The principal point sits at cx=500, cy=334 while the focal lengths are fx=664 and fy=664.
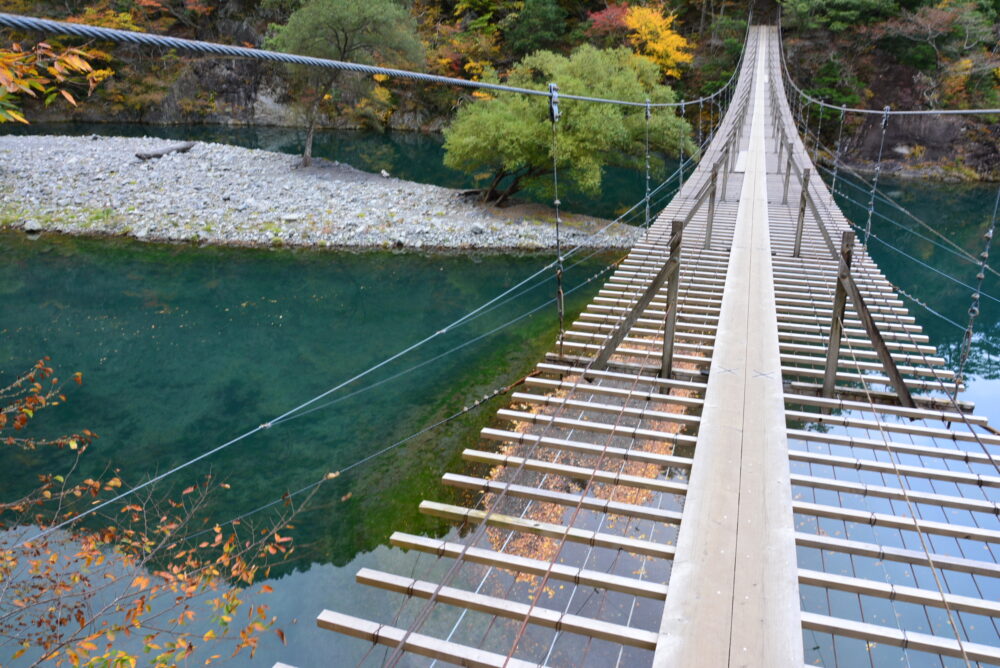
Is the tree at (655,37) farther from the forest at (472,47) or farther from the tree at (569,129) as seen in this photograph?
the tree at (569,129)

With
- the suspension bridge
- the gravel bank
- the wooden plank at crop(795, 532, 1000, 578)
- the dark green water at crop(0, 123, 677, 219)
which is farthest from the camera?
the dark green water at crop(0, 123, 677, 219)

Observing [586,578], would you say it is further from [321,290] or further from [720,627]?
[321,290]

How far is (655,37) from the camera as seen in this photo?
18.5 meters

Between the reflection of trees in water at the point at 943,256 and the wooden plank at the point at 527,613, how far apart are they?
27.2 feet

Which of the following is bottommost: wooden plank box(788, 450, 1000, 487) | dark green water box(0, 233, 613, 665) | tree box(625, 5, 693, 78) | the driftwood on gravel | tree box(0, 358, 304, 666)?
tree box(0, 358, 304, 666)

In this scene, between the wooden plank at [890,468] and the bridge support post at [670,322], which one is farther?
the bridge support post at [670,322]

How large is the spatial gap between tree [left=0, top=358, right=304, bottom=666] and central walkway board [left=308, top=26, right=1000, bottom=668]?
4.19 feet

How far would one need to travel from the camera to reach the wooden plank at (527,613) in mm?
2121

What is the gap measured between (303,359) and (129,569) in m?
3.88

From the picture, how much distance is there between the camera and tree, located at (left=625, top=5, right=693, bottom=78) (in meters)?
18.3

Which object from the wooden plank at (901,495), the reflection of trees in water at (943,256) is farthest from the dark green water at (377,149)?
the wooden plank at (901,495)

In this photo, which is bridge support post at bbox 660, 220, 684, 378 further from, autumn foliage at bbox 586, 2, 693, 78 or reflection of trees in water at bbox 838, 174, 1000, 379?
autumn foliage at bbox 586, 2, 693, 78

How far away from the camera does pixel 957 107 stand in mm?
16047

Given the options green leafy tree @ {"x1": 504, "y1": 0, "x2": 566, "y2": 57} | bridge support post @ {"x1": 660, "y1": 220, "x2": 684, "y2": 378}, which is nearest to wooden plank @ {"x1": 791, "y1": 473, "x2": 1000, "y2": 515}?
bridge support post @ {"x1": 660, "y1": 220, "x2": 684, "y2": 378}
